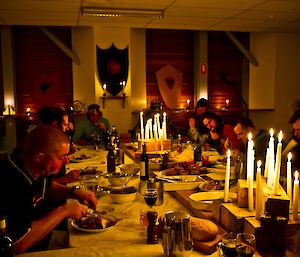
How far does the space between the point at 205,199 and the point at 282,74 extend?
21.7 ft

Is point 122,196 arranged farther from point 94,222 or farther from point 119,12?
point 119,12

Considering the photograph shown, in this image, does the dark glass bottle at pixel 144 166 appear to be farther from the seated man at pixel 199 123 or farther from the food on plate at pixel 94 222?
the seated man at pixel 199 123

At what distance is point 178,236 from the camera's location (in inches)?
59.7

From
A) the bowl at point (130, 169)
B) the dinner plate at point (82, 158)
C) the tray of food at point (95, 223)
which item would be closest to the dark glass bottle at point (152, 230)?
the tray of food at point (95, 223)

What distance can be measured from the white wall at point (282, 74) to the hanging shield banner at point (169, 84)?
168 centimetres

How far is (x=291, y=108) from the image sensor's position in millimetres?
8242

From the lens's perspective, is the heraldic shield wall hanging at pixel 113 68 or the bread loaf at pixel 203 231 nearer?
the bread loaf at pixel 203 231

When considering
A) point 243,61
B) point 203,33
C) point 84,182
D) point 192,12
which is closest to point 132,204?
point 84,182

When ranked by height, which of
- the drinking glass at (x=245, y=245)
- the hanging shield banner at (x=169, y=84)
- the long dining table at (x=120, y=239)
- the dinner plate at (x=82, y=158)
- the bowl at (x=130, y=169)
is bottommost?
the long dining table at (x=120, y=239)

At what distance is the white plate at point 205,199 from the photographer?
2088mm

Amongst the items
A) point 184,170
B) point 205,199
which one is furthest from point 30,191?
point 184,170

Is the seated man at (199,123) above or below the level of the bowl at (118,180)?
above

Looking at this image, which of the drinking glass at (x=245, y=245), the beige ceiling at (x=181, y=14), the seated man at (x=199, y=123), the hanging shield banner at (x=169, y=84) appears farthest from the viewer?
the hanging shield banner at (x=169, y=84)

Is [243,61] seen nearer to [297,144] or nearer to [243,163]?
[297,144]
